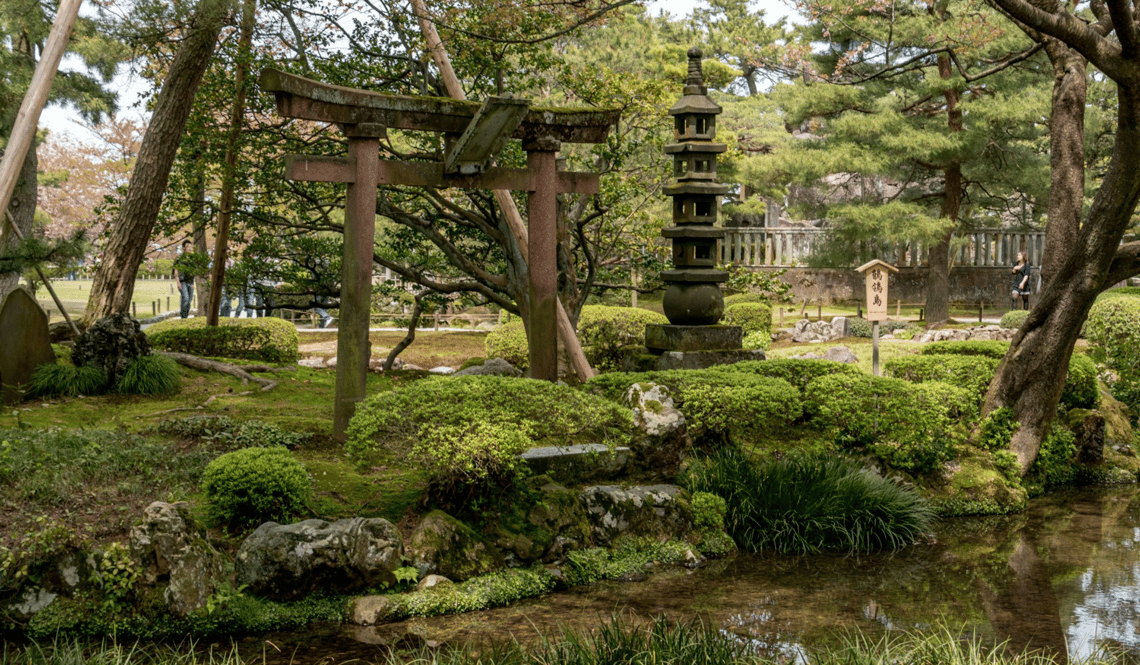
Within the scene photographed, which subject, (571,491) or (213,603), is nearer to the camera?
(213,603)

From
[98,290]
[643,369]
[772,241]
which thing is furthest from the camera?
[772,241]

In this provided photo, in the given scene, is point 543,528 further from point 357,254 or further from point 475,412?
point 357,254

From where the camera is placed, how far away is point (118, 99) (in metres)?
17.5

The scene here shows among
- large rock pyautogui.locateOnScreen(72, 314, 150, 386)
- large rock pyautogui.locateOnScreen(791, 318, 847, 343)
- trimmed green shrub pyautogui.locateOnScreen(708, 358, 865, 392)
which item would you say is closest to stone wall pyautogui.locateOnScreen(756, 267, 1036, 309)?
large rock pyautogui.locateOnScreen(791, 318, 847, 343)

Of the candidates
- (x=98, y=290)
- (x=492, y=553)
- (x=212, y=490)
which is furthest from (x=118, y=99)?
(x=492, y=553)

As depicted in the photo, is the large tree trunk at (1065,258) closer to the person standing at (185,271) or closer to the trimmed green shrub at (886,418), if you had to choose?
the trimmed green shrub at (886,418)

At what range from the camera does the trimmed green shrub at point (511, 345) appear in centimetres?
1424

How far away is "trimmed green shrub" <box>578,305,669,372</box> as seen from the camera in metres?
14.7

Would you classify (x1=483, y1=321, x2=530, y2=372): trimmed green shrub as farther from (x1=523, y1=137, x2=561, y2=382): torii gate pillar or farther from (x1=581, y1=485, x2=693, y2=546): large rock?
(x1=581, y1=485, x2=693, y2=546): large rock

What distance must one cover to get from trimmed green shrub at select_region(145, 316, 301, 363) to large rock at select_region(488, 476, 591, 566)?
7946 millimetres

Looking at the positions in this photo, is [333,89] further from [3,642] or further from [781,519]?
[781,519]

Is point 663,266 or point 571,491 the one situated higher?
point 663,266

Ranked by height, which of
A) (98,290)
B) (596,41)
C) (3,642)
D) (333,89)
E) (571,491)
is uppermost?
(596,41)

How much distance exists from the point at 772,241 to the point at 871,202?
220 inches
